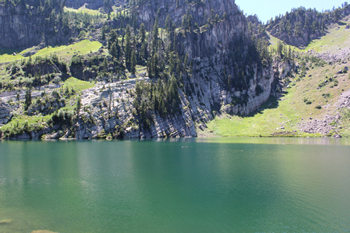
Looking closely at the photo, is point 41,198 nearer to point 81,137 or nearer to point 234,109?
point 81,137

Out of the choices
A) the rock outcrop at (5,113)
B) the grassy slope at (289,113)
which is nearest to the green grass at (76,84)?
the rock outcrop at (5,113)

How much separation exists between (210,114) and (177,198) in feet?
448

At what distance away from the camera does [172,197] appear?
1165 inches

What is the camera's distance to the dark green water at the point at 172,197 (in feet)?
74.0

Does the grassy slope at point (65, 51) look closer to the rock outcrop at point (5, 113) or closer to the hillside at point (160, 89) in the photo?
the hillside at point (160, 89)

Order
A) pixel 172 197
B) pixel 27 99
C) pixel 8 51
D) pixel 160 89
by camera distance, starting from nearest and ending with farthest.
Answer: pixel 172 197 < pixel 27 99 < pixel 160 89 < pixel 8 51

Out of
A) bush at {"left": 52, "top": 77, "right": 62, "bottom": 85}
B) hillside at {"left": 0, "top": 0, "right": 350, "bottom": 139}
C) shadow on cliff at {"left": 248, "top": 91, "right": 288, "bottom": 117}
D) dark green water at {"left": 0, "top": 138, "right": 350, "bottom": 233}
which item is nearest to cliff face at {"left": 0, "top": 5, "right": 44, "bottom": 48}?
hillside at {"left": 0, "top": 0, "right": 350, "bottom": 139}

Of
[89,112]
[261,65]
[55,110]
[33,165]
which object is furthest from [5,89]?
[261,65]

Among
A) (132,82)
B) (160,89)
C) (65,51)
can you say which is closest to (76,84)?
(132,82)

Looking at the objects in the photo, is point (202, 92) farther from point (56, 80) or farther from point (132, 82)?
point (56, 80)

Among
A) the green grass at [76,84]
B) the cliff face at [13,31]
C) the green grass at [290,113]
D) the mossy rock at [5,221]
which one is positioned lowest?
the mossy rock at [5,221]

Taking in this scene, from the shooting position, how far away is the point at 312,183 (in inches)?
1433

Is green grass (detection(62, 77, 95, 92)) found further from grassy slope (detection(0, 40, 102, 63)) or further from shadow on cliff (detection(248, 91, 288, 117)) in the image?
shadow on cliff (detection(248, 91, 288, 117))

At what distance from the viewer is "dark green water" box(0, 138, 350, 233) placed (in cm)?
2256
